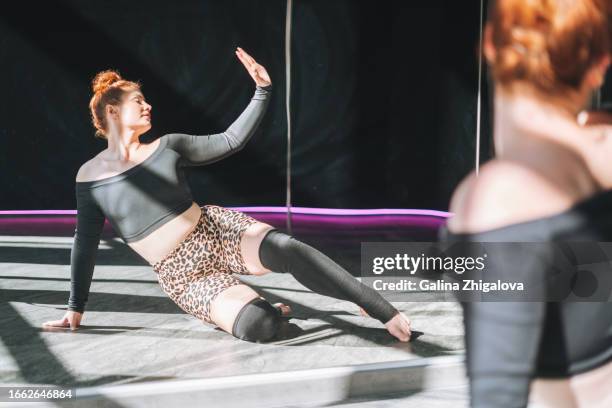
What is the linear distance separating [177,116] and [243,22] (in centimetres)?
105

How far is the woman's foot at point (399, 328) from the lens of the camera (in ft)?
9.94

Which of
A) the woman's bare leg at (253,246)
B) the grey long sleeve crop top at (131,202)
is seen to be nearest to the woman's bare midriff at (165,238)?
the grey long sleeve crop top at (131,202)

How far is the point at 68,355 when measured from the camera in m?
2.81

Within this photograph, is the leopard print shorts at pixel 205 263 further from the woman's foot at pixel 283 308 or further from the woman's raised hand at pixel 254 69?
the woman's raised hand at pixel 254 69

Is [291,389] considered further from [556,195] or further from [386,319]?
[556,195]

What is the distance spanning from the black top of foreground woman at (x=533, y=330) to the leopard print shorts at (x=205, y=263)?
2396mm

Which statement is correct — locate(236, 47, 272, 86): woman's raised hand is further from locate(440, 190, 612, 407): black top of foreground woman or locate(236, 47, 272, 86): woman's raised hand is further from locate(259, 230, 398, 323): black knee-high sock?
locate(440, 190, 612, 407): black top of foreground woman

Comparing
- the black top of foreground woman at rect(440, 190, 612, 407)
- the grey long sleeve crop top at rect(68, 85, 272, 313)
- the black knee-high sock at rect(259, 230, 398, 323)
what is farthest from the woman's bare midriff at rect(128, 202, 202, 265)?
the black top of foreground woman at rect(440, 190, 612, 407)

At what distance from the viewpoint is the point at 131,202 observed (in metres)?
2.87

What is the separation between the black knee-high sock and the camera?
117 inches

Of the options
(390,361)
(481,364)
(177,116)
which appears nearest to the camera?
(481,364)

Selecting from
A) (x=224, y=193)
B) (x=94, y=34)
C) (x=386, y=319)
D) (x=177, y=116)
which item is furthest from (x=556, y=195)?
(x=94, y=34)

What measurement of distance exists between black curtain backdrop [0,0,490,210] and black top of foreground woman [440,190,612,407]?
2572 millimetres

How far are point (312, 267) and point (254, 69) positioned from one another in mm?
1159
